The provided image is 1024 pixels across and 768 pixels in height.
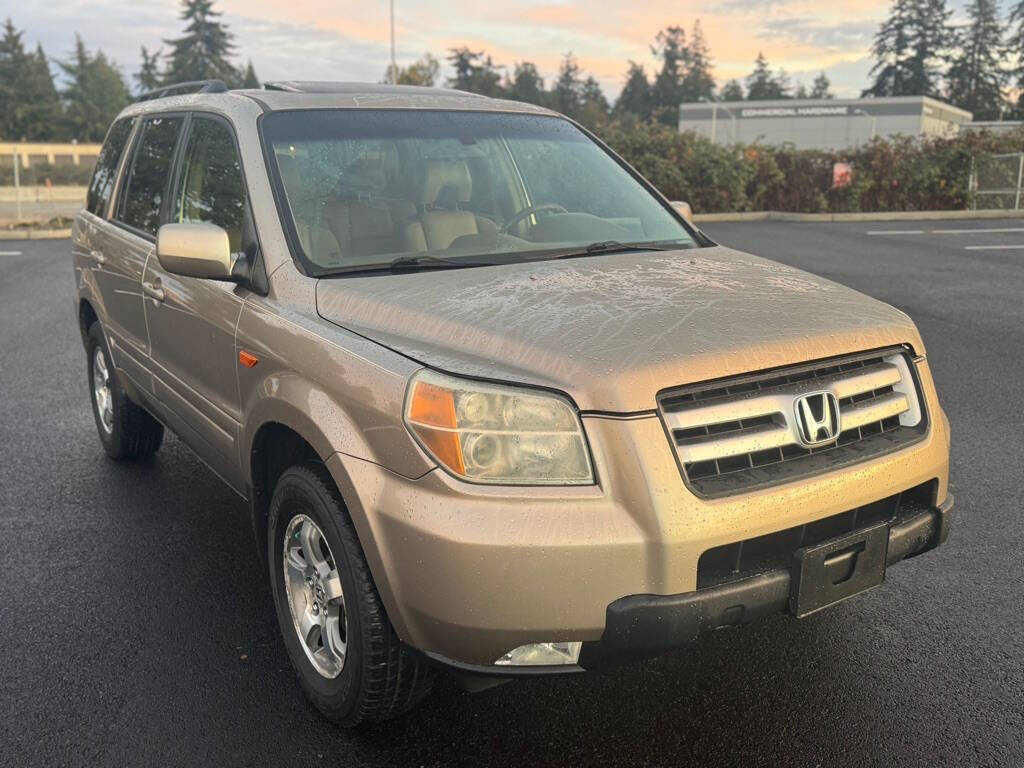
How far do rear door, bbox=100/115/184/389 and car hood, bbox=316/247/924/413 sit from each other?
1.75 metres

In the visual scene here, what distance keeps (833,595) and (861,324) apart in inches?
30.8

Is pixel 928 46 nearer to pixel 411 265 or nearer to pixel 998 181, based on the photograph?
pixel 998 181

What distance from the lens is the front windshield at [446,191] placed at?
10.7 feet

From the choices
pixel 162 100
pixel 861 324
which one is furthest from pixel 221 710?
pixel 162 100

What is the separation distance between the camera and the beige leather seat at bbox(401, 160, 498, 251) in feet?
11.0

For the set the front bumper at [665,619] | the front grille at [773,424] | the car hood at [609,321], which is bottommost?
the front bumper at [665,619]

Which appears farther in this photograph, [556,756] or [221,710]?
[221,710]

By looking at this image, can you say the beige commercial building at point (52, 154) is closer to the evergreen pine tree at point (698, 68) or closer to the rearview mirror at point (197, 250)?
the rearview mirror at point (197, 250)

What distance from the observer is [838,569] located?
2451mm

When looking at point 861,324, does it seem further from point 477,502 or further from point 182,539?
point 182,539

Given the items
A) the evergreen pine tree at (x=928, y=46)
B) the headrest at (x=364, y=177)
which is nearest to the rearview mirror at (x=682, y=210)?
the headrest at (x=364, y=177)

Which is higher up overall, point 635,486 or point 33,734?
point 635,486

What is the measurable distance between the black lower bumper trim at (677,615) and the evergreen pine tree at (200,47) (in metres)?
112

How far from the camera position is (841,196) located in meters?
22.0
